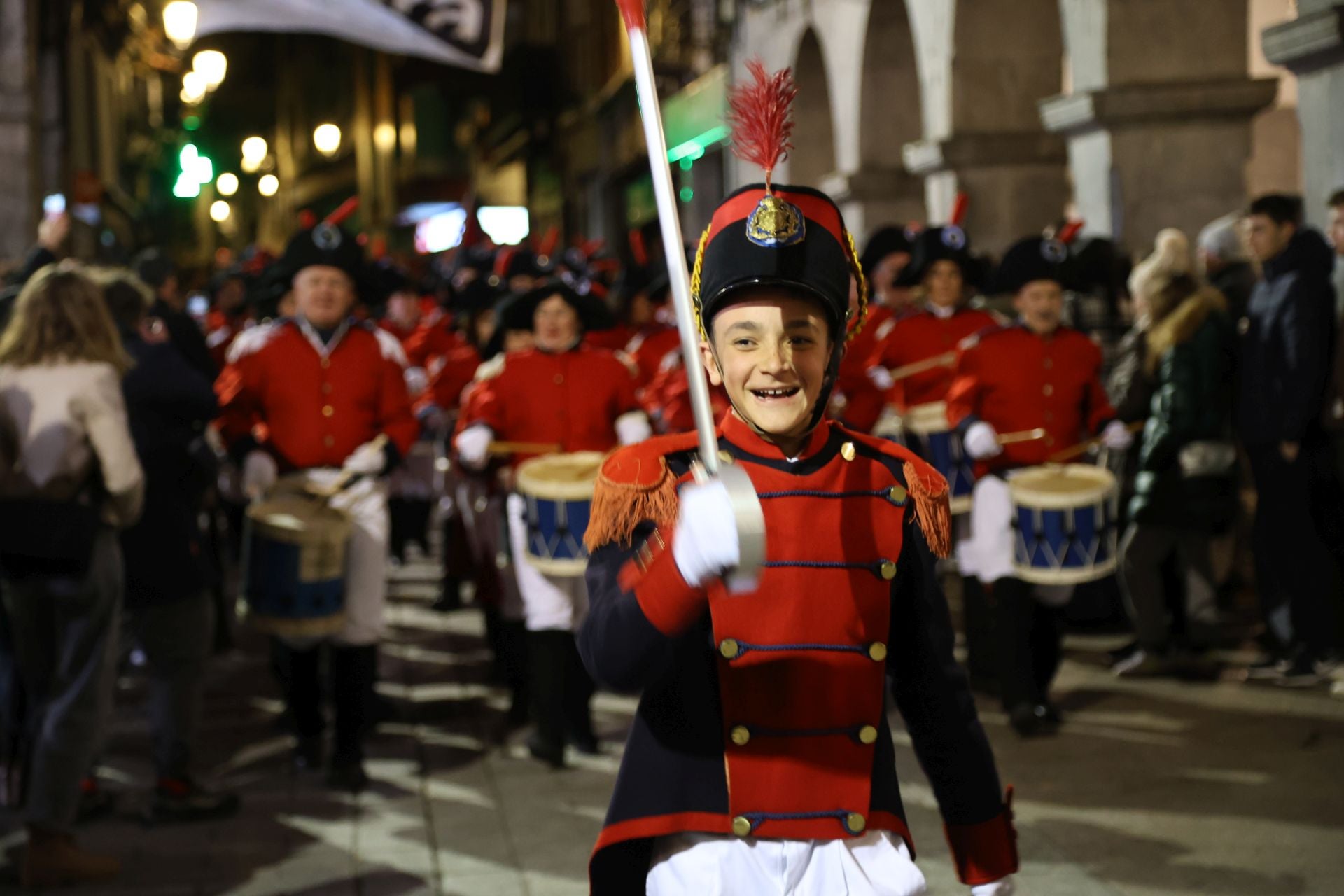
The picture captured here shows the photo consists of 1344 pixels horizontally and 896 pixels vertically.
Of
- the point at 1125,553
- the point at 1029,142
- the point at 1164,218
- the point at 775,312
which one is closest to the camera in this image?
the point at 775,312

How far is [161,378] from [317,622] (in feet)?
3.64

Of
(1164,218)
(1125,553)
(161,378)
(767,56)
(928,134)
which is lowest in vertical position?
(1125,553)

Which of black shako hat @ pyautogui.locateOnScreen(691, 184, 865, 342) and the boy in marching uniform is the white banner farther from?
the boy in marching uniform

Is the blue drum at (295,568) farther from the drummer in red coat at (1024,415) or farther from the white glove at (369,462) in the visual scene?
the drummer in red coat at (1024,415)

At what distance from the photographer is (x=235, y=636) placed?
11.4 metres

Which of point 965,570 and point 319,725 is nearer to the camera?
point 319,725

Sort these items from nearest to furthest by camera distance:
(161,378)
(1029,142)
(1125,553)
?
(161,378) → (1125,553) → (1029,142)

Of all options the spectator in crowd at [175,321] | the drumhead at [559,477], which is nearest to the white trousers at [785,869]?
the drumhead at [559,477]

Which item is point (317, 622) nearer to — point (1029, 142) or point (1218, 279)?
point (1218, 279)

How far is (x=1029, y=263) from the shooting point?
A: 26.5ft

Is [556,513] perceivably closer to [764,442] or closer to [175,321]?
[175,321]

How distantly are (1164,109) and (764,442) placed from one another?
8998mm

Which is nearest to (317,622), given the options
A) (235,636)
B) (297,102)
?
(235,636)

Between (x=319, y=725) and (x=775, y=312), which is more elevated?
(x=775, y=312)
